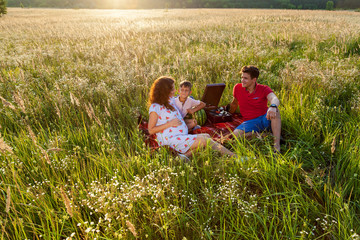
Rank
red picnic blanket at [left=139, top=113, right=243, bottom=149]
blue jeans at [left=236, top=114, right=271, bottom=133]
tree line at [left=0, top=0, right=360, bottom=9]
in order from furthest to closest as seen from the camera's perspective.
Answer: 1. tree line at [left=0, top=0, right=360, bottom=9]
2. red picnic blanket at [left=139, top=113, right=243, bottom=149]
3. blue jeans at [left=236, top=114, right=271, bottom=133]

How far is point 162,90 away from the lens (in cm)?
344

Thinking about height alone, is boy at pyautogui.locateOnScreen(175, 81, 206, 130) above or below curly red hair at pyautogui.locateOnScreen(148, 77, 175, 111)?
below

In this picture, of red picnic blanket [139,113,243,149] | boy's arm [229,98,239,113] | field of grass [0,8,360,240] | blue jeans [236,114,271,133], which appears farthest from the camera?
boy's arm [229,98,239,113]

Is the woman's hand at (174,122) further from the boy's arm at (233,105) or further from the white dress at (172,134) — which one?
the boy's arm at (233,105)

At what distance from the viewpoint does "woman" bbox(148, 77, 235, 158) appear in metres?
3.30

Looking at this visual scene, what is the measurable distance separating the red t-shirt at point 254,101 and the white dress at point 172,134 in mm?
1270

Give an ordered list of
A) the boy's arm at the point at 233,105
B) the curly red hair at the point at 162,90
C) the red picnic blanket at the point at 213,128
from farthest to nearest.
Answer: the boy's arm at the point at 233,105
the red picnic blanket at the point at 213,128
the curly red hair at the point at 162,90

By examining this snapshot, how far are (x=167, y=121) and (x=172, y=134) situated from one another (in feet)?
0.81

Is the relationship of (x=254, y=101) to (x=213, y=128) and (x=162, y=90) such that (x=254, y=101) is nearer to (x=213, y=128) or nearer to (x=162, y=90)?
(x=213, y=128)

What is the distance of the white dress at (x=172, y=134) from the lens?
329cm

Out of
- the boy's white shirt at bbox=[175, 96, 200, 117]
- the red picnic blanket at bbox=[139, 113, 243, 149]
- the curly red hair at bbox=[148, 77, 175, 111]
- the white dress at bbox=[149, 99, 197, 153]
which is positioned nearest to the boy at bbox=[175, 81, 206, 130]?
the boy's white shirt at bbox=[175, 96, 200, 117]

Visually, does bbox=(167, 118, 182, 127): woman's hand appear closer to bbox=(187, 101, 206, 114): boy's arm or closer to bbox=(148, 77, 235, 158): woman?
bbox=(148, 77, 235, 158): woman

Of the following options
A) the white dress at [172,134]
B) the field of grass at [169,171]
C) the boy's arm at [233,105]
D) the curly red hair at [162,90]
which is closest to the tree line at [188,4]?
the field of grass at [169,171]

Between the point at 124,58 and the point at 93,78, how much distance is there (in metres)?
1.64
